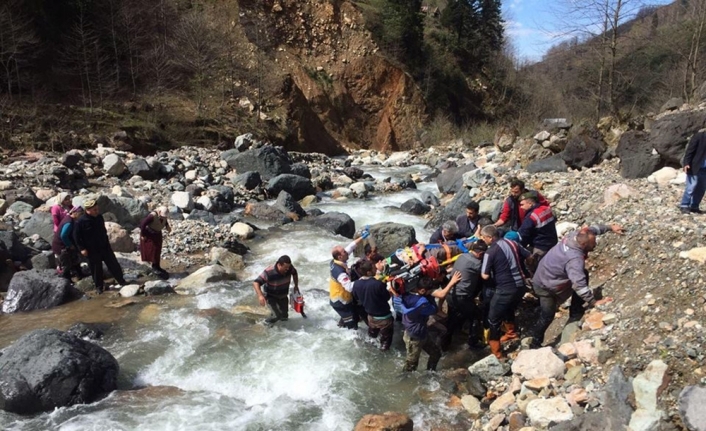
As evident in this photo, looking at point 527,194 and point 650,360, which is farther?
point 527,194

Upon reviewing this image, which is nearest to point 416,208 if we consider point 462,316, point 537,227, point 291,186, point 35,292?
point 291,186

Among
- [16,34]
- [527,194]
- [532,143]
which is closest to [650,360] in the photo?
[527,194]

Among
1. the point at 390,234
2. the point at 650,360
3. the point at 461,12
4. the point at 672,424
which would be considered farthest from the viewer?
the point at 461,12

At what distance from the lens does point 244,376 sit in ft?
20.8

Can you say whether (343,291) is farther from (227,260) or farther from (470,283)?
(227,260)

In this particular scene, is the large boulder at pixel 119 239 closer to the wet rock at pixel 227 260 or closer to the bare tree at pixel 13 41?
the wet rock at pixel 227 260

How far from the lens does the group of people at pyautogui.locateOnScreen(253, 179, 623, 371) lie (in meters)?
5.91

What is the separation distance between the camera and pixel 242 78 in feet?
100

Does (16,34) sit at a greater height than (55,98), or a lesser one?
greater

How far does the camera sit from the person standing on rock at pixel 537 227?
7.10m

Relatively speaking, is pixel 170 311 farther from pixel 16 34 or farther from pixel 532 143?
pixel 16 34

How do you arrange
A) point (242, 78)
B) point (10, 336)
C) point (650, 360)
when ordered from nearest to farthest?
point (650, 360), point (10, 336), point (242, 78)

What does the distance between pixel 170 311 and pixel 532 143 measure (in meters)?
13.0

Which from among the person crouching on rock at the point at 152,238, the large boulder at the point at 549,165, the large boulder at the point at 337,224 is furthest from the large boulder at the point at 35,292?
the large boulder at the point at 549,165
